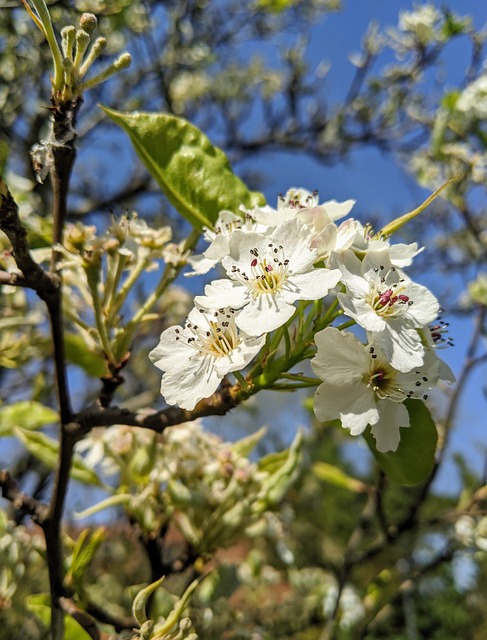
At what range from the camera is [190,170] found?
0.70 meters

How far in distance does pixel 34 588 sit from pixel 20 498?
917 millimetres

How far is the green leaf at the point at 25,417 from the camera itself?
3.21ft

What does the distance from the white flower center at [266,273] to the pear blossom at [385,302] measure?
5 cm

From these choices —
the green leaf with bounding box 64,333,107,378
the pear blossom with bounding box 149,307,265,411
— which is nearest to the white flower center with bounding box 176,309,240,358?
the pear blossom with bounding box 149,307,265,411

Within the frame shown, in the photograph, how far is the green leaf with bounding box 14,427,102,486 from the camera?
88 centimetres

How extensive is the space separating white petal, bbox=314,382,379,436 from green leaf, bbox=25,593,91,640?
34 centimetres

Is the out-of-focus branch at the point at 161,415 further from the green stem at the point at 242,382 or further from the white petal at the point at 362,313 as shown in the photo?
the white petal at the point at 362,313

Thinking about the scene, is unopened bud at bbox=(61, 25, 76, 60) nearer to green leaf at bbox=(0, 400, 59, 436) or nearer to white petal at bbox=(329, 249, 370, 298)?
white petal at bbox=(329, 249, 370, 298)

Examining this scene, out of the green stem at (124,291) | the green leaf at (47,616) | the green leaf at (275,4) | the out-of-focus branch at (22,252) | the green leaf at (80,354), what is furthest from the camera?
the green leaf at (275,4)

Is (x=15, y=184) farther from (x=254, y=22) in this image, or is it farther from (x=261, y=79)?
(x=261, y=79)

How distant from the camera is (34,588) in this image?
1359 millimetres

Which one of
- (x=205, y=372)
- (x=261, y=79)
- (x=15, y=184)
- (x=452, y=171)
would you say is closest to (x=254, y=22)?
(x=261, y=79)

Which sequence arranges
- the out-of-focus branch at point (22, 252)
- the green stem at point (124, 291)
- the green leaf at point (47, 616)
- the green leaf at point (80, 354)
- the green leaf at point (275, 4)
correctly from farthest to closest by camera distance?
the green leaf at point (275, 4), the green leaf at point (80, 354), the green stem at point (124, 291), the green leaf at point (47, 616), the out-of-focus branch at point (22, 252)

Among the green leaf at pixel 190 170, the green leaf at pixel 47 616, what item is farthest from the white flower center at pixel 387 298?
the green leaf at pixel 47 616
